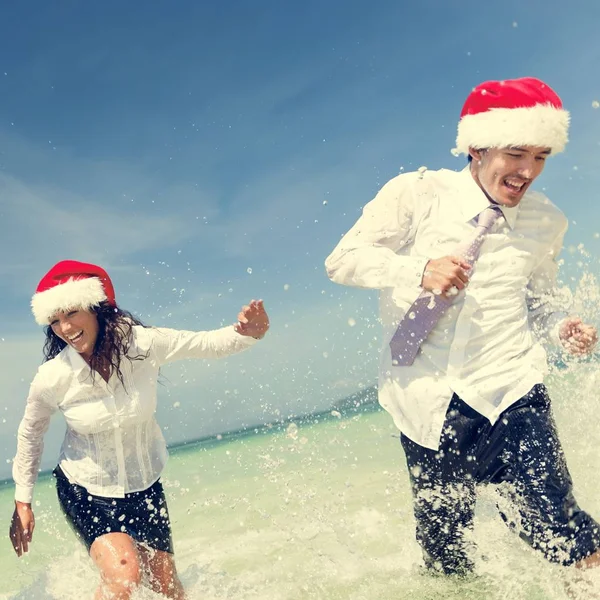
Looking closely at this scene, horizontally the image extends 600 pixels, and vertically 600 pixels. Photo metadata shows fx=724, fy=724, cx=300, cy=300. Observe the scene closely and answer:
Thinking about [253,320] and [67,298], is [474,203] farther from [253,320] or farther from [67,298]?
[67,298]

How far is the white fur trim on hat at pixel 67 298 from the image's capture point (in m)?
3.92

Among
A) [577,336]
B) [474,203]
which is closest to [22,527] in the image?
[474,203]

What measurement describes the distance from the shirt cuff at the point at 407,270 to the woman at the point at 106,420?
1160mm

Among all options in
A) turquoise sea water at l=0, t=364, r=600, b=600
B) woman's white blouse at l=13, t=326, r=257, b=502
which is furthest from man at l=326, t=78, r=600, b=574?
woman's white blouse at l=13, t=326, r=257, b=502

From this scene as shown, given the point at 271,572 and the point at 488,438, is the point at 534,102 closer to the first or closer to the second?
the point at 488,438

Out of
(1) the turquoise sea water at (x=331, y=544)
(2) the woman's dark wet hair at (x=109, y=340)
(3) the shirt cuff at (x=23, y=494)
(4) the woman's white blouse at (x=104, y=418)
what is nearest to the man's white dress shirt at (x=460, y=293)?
(1) the turquoise sea water at (x=331, y=544)

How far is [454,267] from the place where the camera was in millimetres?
2805

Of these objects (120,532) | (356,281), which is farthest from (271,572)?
(356,281)

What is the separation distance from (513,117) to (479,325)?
2.98 ft

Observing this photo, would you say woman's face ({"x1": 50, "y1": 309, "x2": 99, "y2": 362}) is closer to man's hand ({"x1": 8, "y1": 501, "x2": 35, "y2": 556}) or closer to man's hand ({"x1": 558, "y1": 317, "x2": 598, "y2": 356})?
man's hand ({"x1": 8, "y1": 501, "x2": 35, "y2": 556})

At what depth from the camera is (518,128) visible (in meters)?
3.05

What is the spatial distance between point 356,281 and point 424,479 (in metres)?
0.93

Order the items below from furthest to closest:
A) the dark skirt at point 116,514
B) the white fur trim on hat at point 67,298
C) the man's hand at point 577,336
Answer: the white fur trim on hat at point 67,298
the dark skirt at point 116,514
the man's hand at point 577,336

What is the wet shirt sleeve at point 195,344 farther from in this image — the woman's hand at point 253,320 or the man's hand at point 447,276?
the man's hand at point 447,276
